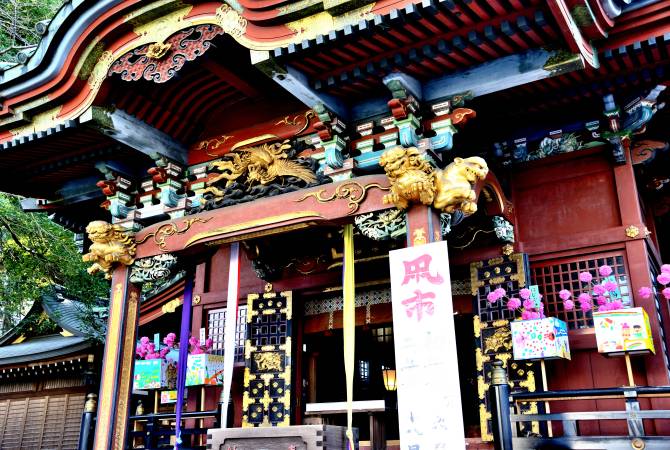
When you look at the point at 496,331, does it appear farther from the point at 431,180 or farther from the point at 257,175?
the point at 257,175

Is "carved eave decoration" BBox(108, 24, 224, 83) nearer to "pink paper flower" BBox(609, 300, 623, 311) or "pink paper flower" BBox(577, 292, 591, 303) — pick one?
"pink paper flower" BBox(577, 292, 591, 303)

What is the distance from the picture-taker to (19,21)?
1462 centimetres

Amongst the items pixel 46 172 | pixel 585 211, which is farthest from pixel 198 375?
pixel 585 211

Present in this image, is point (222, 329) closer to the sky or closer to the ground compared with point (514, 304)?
closer to the sky

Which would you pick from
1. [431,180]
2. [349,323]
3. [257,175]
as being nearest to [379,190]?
[431,180]

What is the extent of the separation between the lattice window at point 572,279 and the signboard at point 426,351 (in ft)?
8.02

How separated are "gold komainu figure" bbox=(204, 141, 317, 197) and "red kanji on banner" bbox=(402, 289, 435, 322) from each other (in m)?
2.00

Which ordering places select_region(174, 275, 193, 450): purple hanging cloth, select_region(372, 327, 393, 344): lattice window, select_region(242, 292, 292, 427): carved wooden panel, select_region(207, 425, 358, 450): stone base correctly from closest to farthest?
1. select_region(207, 425, 358, 450): stone base
2. select_region(174, 275, 193, 450): purple hanging cloth
3. select_region(242, 292, 292, 427): carved wooden panel
4. select_region(372, 327, 393, 344): lattice window

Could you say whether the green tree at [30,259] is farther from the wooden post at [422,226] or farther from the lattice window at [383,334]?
the wooden post at [422,226]

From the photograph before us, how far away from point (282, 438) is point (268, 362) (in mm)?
2670

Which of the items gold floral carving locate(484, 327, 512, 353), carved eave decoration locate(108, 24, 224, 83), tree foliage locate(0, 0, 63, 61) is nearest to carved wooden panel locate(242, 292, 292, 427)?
gold floral carving locate(484, 327, 512, 353)

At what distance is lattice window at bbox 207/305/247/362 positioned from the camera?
9.11 metres

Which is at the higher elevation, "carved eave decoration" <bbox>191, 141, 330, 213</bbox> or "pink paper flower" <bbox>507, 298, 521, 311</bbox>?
"carved eave decoration" <bbox>191, 141, 330, 213</bbox>

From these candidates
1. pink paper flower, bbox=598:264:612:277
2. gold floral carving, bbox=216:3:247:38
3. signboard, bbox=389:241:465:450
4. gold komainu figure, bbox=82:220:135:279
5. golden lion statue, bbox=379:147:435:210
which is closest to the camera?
signboard, bbox=389:241:465:450
